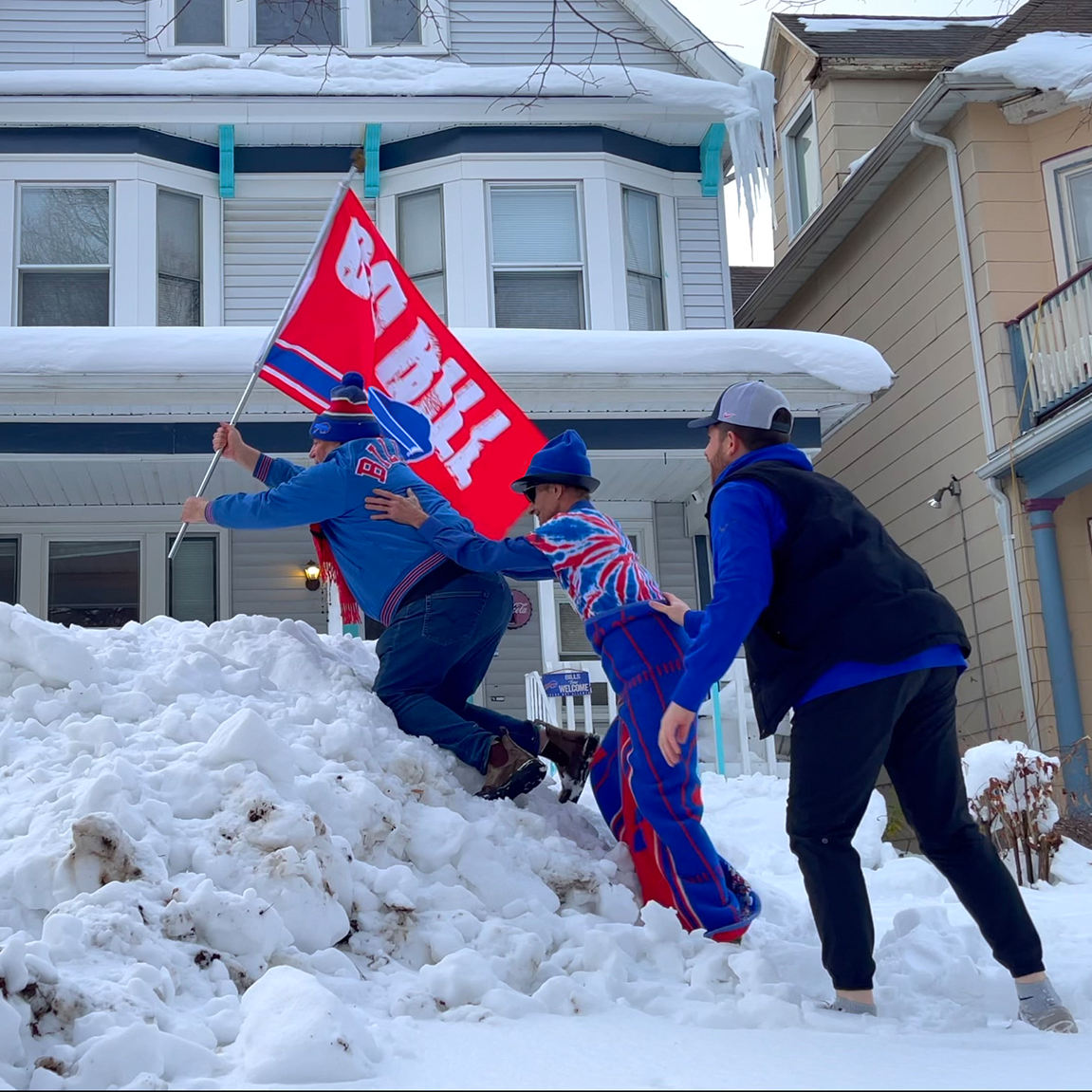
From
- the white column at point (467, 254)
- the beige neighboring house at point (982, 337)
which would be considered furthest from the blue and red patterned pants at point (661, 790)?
the white column at point (467, 254)

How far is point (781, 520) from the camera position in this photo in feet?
11.7

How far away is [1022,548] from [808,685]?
8.17 metres

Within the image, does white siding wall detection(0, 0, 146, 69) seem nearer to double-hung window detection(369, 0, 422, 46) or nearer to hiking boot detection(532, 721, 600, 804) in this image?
double-hung window detection(369, 0, 422, 46)

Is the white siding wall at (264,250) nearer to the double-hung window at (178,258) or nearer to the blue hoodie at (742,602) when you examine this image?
the double-hung window at (178,258)

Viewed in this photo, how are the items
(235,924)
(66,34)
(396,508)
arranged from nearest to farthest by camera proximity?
(235,924) → (396,508) → (66,34)

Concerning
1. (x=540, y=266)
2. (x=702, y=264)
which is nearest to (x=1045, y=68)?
(x=702, y=264)

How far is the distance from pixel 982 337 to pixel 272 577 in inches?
265

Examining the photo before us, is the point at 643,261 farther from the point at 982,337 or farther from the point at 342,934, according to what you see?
the point at 342,934

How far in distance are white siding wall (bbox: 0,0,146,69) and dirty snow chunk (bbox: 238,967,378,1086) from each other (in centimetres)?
1151

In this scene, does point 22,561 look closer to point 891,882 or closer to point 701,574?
point 701,574

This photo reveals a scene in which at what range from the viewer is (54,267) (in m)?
11.6

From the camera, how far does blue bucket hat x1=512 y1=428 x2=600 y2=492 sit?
4.41 metres

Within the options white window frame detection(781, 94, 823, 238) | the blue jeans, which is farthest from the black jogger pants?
white window frame detection(781, 94, 823, 238)

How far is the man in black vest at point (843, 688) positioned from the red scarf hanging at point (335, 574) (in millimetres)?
1876
